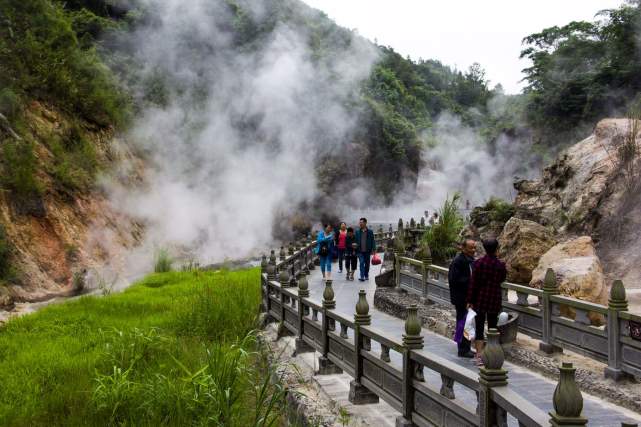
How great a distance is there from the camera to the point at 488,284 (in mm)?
6355

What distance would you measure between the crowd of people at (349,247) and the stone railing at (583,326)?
577 centimetres

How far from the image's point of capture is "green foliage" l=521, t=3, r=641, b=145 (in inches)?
1063

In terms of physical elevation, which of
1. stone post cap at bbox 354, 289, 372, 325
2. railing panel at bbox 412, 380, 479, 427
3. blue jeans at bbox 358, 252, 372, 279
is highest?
stone post cap at bbox 354, 289, 372, 325

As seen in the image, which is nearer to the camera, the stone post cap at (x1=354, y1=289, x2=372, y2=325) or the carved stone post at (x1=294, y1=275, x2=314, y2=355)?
the stone post cap at (x1=354, y1=289, x2=372, y2=325)

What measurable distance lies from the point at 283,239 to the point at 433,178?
22.9 metres

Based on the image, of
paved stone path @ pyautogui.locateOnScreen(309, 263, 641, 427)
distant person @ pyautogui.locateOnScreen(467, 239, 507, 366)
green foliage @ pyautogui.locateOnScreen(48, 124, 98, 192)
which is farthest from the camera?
green foliage @ pyautogui.locateOnScreen(48, 124, 98, 192)

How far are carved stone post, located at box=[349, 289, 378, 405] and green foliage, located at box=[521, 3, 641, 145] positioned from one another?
25.0 metres

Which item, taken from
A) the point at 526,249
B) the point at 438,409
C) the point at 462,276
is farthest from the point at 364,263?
the point at 438,409

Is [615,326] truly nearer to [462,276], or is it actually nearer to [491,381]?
[462,276]

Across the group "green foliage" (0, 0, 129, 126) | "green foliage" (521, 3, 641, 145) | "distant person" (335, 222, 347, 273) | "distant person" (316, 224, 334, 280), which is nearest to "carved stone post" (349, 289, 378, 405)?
"distant person" (316, 224, 334, 280)

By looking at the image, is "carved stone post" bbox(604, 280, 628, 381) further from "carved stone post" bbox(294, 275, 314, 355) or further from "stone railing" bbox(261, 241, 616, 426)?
"carved stone post" bbox(294, 275, 314, 355)

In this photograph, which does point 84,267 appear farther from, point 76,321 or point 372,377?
point 372,377

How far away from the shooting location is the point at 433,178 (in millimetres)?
47031

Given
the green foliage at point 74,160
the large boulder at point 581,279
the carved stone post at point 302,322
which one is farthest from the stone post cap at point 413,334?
the green foliage at point 74,160
